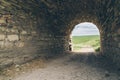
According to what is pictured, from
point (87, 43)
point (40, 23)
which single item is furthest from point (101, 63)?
point (87, 43)

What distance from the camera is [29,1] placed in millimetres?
5082

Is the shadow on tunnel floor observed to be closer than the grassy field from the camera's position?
Yes

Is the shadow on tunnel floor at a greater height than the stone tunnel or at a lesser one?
lesser

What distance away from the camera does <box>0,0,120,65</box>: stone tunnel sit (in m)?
4.55

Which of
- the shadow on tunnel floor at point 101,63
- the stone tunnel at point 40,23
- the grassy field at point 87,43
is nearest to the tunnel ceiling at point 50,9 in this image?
the stone tunnel at point 40,23

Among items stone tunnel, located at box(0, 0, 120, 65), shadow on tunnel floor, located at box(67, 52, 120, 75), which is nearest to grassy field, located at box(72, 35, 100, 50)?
shadow on tunnel floor, located at box(67, 52, 120, 75)

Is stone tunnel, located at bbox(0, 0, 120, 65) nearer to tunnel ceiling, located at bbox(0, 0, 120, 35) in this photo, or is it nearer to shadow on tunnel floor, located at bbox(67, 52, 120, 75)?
tunnel ceiling, located at bbox(0, 0, 120, 35)

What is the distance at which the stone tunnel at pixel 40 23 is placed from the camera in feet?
14.9

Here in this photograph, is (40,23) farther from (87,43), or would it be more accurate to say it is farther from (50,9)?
(87,43)

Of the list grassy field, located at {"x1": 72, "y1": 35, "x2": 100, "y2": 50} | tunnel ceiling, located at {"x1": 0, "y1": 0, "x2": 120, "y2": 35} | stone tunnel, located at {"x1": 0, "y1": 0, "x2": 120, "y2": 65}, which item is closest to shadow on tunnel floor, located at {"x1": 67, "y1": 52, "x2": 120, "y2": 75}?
stone tunnel, located at {"x1": 0, "y1": 0, "x2": 120, "y2": 65}

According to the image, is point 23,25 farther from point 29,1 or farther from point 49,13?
point 49,13

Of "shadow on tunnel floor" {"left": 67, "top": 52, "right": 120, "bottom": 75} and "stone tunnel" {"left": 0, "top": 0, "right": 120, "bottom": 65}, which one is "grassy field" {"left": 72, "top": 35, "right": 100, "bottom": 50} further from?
"stone tunnel" {"left": 0, "top": 0, "right": 120, "bottom": 65}

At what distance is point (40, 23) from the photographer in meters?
6.43

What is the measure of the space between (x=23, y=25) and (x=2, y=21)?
3.07 ft
